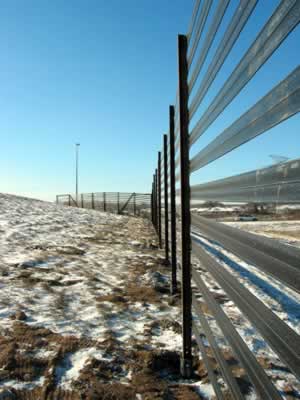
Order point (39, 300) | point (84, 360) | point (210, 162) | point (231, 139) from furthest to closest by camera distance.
Result: point (39, 300) → point (84, 360) → point (210, 162) → point (231, 139)

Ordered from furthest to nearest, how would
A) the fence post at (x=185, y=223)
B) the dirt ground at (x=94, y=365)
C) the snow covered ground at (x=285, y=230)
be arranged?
1. the fence post at (x=185, y=223)
2. the dirt ground at (x=94, y=365)
3. the snow covered ground at (x=285, y=230)

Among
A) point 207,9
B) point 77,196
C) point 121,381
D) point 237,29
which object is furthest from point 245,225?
point 77,196

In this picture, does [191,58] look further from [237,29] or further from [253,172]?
[253,172]

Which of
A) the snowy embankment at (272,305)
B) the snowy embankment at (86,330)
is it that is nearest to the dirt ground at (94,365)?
the snowy embankment at (86,330)

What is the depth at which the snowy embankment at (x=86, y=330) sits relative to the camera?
207cm

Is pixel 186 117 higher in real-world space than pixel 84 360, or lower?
higher

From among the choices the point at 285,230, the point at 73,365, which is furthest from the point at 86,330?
the point at 285,230

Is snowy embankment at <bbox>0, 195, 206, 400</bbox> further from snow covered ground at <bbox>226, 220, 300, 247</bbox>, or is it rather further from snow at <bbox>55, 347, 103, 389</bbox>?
snow covered ground at <bbox>226, 220, 300, 247</bbox>

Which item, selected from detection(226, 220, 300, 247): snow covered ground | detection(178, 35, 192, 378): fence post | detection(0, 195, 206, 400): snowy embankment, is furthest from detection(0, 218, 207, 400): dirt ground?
detection(226, 220, 300, 247): snow covered ground

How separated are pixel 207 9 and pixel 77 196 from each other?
2961 centimetres

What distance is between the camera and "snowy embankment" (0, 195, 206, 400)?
81.4 inches

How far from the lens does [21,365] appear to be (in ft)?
7.15

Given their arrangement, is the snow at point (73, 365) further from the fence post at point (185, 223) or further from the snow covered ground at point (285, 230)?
the snow covered ground at point (285, 230)

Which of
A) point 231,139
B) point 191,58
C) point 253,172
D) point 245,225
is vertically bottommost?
point 245,225
